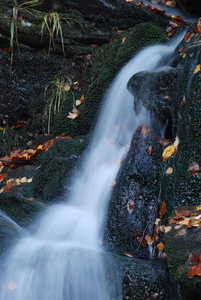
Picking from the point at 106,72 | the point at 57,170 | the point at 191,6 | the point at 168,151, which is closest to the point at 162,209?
the point at 168,151

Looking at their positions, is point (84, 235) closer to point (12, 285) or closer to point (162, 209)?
point (162, 209)

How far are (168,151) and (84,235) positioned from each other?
1159mm

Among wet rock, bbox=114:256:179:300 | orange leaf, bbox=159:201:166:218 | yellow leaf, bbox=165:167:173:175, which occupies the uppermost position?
yellow leaf, bbox=165:167:173:175

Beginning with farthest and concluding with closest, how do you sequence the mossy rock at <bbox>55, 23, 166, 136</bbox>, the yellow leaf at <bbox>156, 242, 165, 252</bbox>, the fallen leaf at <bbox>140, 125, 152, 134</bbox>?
the mossy rock at <bbox>55, 23, 166, 136</bbox> < the fallen leaf at <bbox>140, 125, 152, 134</bbox> < the yellow leaf at <bbox>156, 242, 165, 252</bbox>

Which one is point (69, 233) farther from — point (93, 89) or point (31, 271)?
point (93, 89)

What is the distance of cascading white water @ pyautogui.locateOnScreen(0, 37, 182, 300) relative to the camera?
9.14 feet

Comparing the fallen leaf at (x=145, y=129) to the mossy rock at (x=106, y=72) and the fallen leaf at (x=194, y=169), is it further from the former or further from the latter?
the mossy rock at (x=106, y=72)

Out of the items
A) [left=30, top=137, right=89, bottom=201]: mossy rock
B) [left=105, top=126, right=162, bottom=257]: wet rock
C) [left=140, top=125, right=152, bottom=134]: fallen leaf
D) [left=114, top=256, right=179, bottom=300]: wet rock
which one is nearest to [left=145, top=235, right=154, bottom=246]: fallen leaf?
[left=105, top=126, right=162, bottom=257]: wet rock

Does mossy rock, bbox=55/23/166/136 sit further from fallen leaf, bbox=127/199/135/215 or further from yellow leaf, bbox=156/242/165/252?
yellow leaf, bbox=156/242/165/252

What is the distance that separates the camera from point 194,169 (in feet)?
10.9

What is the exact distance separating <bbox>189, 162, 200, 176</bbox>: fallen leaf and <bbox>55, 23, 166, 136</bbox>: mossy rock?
240cm

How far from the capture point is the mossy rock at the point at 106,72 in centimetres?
565

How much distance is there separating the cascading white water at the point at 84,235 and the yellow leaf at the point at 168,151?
71cm

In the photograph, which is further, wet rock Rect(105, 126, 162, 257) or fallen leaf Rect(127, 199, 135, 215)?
fallen leaf Rect(127, 199, 135, 215)
